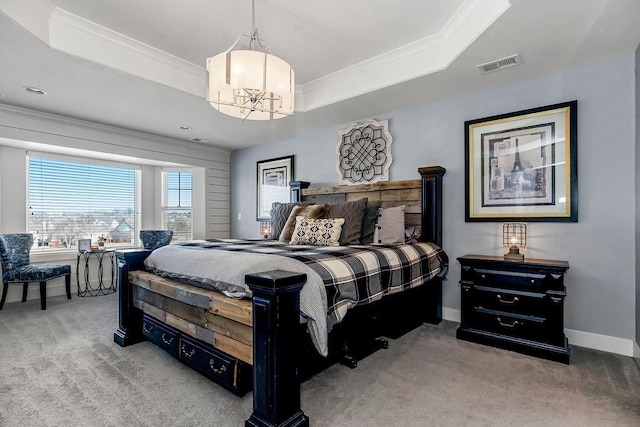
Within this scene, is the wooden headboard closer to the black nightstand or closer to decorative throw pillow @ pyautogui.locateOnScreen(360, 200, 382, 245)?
decorative throw pillow @ pyautogui.locateOnScreen(360, 200, 382, 245)

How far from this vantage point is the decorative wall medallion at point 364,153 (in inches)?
155

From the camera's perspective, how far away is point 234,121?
14.1 feet

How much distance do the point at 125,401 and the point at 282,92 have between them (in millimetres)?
2110

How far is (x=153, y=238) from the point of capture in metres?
5.13

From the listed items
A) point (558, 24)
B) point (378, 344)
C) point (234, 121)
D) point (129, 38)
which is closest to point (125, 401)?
point (378, 344)

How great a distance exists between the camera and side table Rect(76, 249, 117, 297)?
183 inches

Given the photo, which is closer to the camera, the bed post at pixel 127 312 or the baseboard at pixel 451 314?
the bed post at pixel 127 312

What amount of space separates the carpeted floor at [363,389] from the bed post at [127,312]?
10cm

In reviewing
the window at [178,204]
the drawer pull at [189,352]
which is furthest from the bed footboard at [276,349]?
the window at [178,204]

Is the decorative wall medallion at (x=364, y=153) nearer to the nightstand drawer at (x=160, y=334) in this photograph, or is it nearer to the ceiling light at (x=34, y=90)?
the nightstand drawer at (x=160, y=334)

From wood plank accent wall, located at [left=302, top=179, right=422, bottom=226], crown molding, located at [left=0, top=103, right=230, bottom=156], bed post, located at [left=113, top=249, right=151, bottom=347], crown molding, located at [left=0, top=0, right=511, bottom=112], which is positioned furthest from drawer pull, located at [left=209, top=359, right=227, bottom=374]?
crown molding, located at [left=0, top=103, right=230, bottom=156]

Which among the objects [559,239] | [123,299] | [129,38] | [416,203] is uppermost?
[129,38]

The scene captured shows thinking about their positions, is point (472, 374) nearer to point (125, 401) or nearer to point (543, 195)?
point (543, 195)

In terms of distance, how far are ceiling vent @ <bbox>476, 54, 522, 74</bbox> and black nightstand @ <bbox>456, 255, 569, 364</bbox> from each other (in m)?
1.63
